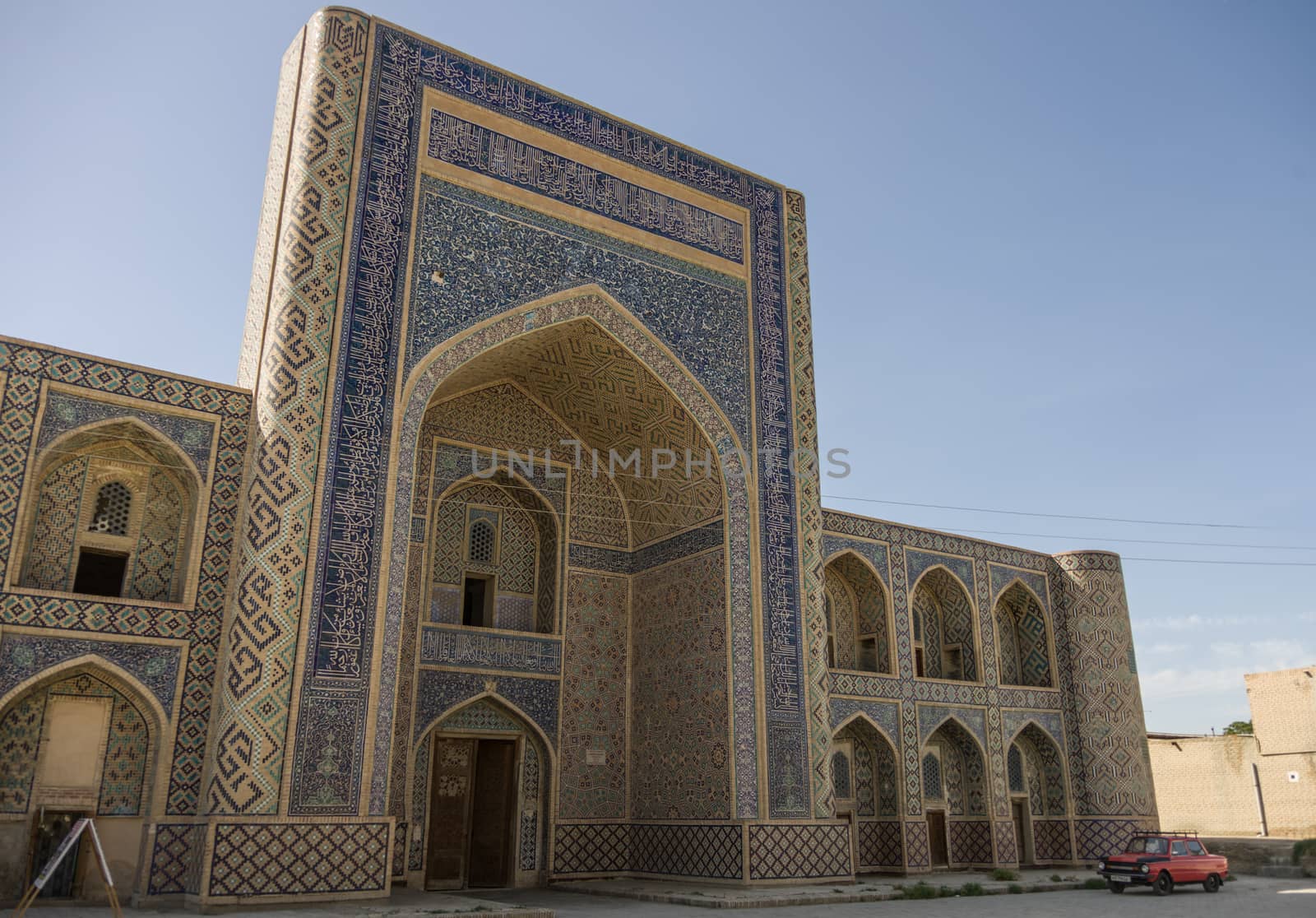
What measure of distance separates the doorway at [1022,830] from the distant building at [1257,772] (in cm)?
618

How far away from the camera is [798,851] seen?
349 inches

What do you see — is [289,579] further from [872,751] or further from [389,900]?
[872,751]

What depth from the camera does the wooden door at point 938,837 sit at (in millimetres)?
11703

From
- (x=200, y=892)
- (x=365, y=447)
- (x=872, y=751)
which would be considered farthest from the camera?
(x=872, y=751)

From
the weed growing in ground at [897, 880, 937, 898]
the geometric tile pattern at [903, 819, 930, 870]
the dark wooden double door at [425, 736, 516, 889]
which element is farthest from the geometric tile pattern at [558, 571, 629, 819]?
the geometric tile pattern at [903, 819, 930, 870]

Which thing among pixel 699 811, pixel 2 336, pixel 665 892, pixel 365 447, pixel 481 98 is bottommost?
pixel 665 892

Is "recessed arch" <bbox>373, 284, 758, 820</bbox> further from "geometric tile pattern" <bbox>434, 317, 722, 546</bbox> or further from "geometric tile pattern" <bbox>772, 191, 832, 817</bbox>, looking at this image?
"geometric tile pattern" <bbox>772, 191, 832, 817</bbox>

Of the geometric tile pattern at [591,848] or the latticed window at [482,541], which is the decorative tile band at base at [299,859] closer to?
the geometric tile pattern at [591,848]

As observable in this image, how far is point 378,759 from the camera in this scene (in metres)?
7.10

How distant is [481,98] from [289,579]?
4.50 metres

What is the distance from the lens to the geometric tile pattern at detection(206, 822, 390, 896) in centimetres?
639

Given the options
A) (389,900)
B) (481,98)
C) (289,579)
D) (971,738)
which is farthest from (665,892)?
(481,98)

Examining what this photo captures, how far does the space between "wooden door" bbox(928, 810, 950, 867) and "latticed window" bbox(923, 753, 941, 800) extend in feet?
0.63

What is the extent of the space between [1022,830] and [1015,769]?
2.30 feet
